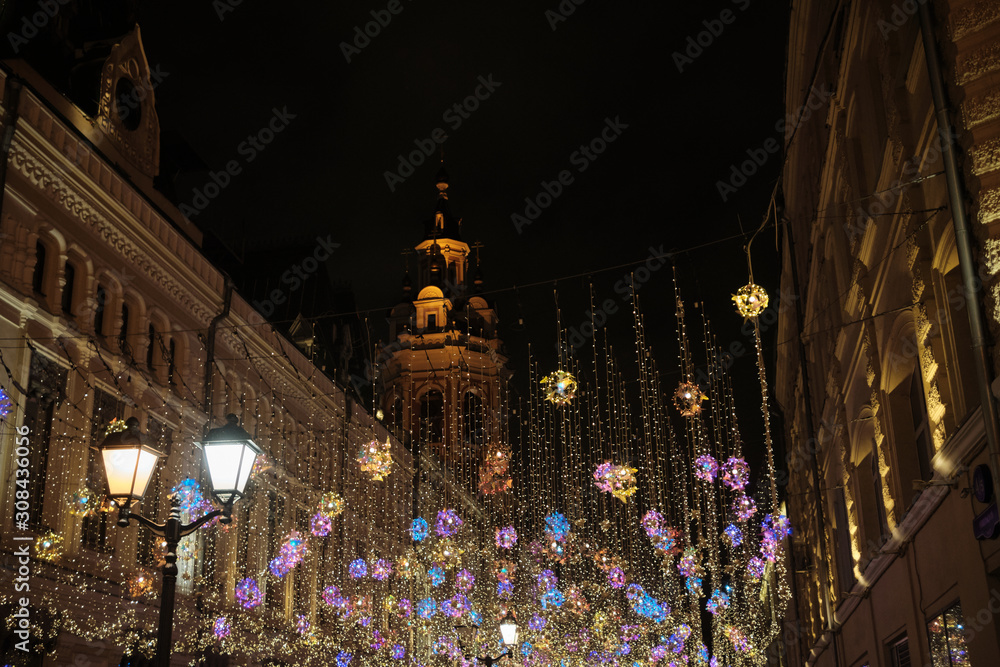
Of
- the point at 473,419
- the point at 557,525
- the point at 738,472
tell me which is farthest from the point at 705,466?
the point at 473,419

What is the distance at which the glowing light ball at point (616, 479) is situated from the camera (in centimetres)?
1819

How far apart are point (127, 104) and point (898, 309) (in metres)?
18.2

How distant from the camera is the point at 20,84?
16.8 metres

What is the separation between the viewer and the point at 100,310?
66.2ft

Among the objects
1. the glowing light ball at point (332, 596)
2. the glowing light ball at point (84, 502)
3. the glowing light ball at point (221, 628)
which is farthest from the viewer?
the glowing light ball at point (332, 596)

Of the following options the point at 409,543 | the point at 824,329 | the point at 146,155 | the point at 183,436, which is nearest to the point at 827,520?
the point at 824,329

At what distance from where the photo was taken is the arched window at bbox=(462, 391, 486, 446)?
4769 centimetres

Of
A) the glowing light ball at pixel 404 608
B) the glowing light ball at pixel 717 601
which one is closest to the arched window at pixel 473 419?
the glowing light ball at pixel 404 608

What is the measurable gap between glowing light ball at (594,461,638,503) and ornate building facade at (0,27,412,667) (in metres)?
8.20

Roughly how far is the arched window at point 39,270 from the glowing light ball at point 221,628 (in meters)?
9.34

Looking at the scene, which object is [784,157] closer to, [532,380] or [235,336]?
[532,380]

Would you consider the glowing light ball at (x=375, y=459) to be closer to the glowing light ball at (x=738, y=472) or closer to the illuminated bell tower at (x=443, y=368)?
the glowing light ball at (x=738, y=472)

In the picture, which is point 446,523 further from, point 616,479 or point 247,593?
point 616,479

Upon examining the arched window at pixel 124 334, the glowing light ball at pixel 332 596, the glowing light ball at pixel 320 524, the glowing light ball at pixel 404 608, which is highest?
the arched window at pixel 124 334
